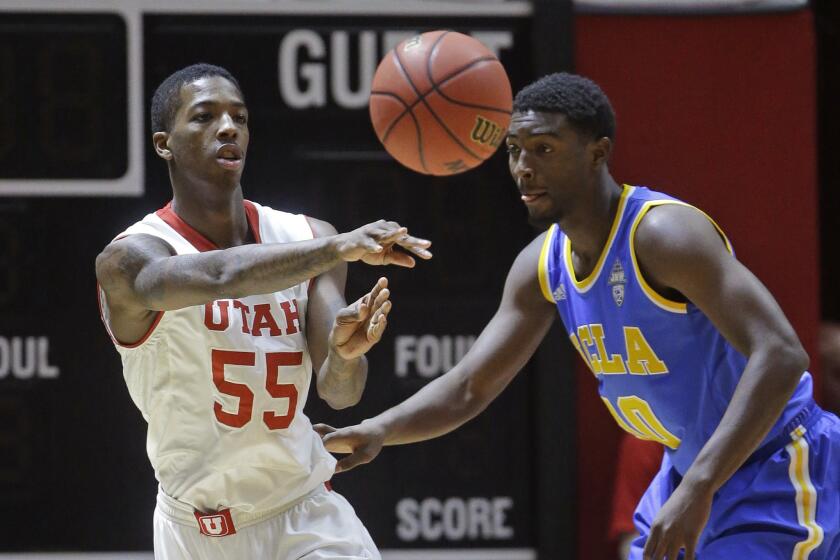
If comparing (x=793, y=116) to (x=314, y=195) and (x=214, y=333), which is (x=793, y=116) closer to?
(x=314, y=195)

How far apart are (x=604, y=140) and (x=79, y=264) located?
8.21 ft

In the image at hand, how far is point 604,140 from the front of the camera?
4148mm

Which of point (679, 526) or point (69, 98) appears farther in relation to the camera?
point (69, 98)

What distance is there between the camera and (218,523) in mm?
3787

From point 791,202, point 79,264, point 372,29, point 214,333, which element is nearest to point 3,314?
point 79,264

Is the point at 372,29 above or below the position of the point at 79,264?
above

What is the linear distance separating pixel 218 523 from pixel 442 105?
1.42 meters

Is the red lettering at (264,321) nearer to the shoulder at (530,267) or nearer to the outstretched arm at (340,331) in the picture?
the outstretched arm at (340,331)

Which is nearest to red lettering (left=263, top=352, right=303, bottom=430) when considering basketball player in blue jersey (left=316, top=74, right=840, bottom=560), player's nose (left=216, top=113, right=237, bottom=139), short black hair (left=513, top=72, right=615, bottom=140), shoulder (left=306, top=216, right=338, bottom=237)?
basketball player in blue jersey (left=316, top=74, right=840, bottom=560)

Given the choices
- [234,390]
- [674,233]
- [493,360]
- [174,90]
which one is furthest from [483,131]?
[234,390]

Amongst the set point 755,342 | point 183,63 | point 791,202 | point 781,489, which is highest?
point 183,63

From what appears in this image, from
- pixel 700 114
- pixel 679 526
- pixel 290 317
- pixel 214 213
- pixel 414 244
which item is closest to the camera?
pixel 414 244

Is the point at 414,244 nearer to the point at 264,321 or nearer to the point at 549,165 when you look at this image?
the point at 264,321

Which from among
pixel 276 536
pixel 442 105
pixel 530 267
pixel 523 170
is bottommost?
pixel 276 536
